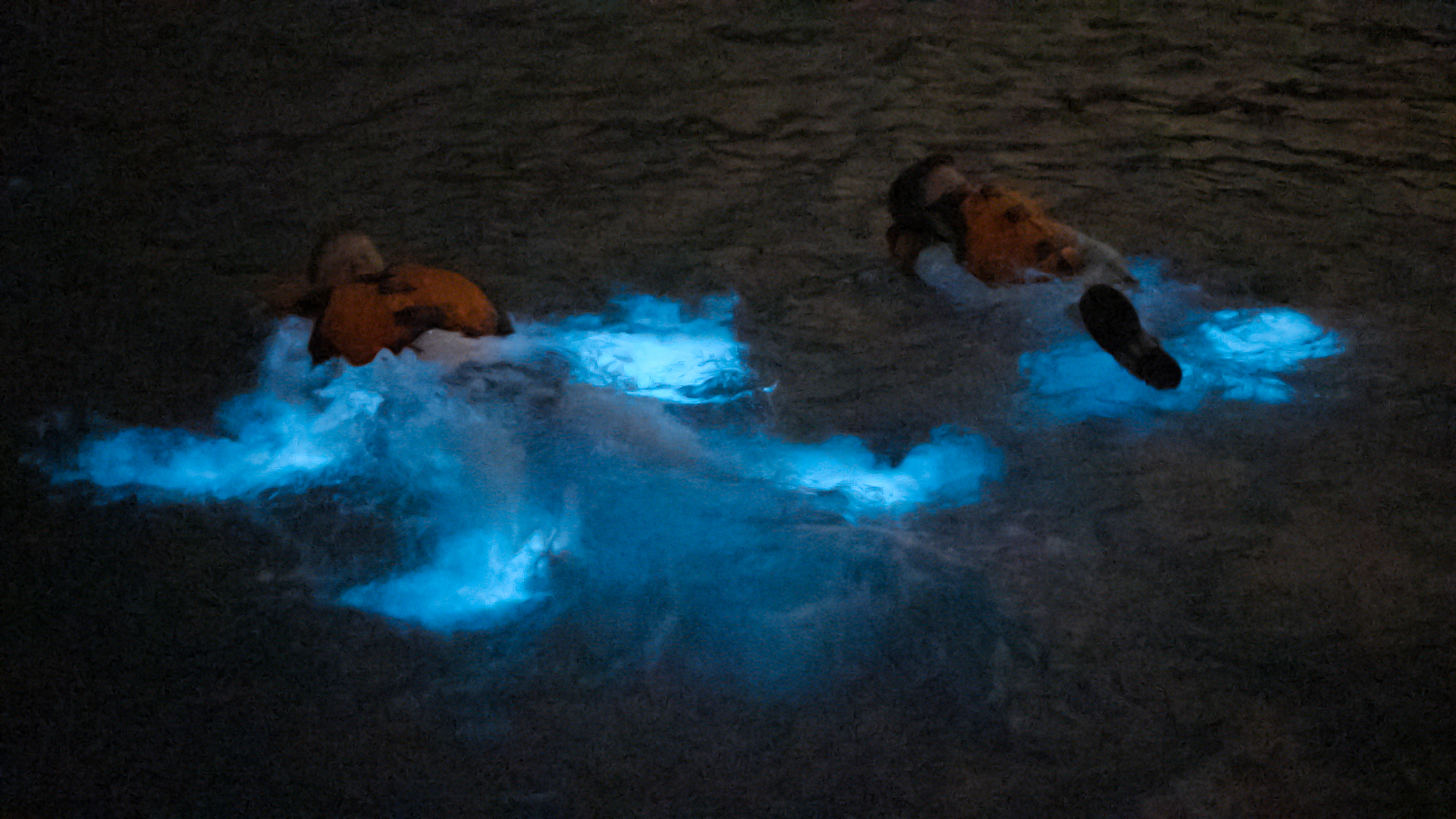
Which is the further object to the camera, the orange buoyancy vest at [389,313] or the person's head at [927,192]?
the person's head at [927,192]

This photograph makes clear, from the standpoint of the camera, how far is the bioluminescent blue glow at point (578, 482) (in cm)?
218

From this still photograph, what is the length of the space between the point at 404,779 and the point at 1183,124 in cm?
390

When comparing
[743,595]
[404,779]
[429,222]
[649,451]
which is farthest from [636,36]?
[404,779]

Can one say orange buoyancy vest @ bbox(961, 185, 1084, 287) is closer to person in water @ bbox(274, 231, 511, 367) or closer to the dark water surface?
the dark water surface

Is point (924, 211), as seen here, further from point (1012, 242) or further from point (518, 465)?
point (518, 465)

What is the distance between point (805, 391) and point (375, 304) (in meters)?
1.16

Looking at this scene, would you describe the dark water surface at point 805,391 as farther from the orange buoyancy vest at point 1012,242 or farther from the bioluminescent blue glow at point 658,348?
the orange buoyancy vest at point 1012,242

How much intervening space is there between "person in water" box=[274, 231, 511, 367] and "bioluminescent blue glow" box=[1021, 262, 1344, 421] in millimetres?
1533

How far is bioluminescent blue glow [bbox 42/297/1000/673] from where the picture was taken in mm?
2176

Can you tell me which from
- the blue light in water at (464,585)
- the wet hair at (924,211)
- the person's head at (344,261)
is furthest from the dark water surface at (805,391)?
the person's head at (344,261)

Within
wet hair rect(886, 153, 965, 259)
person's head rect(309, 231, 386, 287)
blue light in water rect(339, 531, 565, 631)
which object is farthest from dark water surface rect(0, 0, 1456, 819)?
person's head rect(309, 231, 386, 287)

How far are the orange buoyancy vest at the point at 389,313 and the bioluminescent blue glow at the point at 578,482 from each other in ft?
0.16

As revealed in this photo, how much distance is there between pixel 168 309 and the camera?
3.19 metres

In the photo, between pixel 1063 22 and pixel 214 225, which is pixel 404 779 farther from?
pixel 1063 22
